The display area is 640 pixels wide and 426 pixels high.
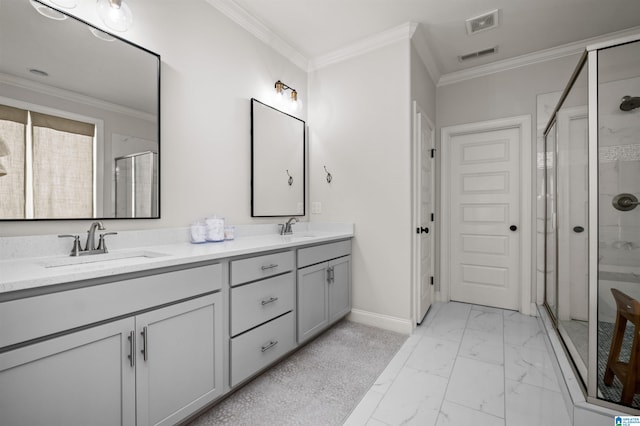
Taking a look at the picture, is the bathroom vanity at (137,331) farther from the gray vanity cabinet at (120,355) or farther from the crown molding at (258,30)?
the crown molding at (258,30)

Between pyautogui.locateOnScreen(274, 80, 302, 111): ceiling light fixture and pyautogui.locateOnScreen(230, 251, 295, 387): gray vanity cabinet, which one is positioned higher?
pyautogui.locateOnScreen(274, 80, 302, 111): ceiling light fixture

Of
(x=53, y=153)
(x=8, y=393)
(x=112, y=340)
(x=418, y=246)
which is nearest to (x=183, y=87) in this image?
(x=53, y=153)

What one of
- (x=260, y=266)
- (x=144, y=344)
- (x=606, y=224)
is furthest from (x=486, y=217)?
(x=144, y=344)

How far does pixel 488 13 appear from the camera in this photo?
240 centimetres

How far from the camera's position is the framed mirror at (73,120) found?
132 centimetres

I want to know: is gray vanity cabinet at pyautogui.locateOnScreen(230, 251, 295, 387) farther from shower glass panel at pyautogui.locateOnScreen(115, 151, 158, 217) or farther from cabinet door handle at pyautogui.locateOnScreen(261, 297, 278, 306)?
shower glass panel at pyautogui.locateOnScreen(115, 151, 158, 217)

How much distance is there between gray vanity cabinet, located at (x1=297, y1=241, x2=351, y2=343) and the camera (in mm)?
2170

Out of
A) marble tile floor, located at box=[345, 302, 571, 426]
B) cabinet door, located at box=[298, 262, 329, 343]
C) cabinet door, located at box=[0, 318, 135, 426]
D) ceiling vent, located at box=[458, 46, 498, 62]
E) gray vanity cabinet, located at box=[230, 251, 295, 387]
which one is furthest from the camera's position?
ceiling vent, located at box=[458, 46, 498, 62]

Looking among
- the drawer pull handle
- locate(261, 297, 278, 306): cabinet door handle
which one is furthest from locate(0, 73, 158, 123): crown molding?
the drawer pull handle

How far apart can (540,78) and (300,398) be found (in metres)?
3.65

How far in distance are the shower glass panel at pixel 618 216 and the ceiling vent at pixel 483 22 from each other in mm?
1143

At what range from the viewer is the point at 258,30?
99.3 inches

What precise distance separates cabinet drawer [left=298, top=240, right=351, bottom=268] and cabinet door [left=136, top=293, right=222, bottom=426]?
76 cm

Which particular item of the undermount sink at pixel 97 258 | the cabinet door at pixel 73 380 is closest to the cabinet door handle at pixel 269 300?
the undermount sink at pixel 97 258
